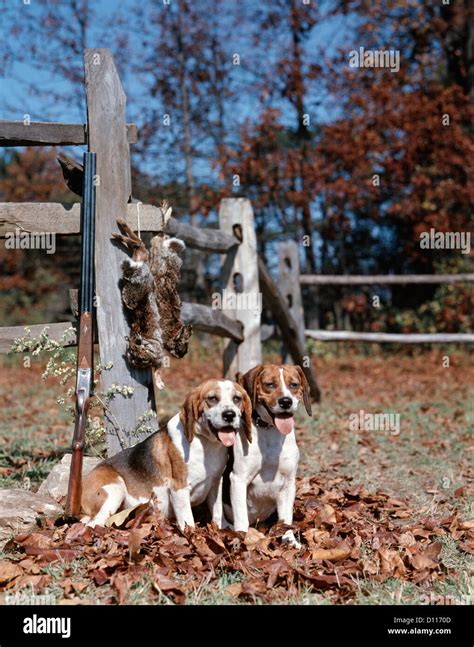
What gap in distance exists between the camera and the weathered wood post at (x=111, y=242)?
206 inches

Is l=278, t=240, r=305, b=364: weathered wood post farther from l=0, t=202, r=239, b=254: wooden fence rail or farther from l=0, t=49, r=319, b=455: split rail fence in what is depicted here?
l=0, t=49, r=319, b=455: split rail fence

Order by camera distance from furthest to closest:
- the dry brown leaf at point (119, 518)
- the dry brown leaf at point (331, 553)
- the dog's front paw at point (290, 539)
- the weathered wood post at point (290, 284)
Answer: the weathered wood post at point (290, 284) < the dry brown leaf at point (119, 518) < the dog's front paw at point (290, 539) < the dry brown leaf at point (331, 553)

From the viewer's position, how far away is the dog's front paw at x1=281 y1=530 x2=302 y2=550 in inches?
164

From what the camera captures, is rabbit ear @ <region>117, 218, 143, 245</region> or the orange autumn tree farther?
the orange autumn tree

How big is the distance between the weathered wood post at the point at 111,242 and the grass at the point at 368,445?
932 millimetres

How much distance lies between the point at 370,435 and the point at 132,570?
4.99 meters

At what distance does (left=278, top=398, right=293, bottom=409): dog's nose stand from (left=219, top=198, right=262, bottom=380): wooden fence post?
12.3 ft

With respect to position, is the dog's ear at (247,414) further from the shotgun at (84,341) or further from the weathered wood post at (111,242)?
the weathered wood post at (111,242)

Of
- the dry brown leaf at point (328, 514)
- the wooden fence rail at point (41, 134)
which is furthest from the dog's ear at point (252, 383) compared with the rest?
the wooden fence rail at point (41, 134)

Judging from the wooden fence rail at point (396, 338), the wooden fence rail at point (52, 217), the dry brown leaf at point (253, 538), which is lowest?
the dry brown leaf at point (253, 538)

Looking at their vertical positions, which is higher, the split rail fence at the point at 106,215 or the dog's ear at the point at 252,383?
the split rail fence at the point at 106,215

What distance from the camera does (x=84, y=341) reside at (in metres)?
4.78

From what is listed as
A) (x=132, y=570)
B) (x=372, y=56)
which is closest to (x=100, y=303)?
(x=132, y=570)

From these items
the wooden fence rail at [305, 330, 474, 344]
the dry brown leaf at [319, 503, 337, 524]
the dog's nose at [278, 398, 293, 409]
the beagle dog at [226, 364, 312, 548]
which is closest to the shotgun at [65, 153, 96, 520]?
the beagle dog at [226, 364, 312, 548]
